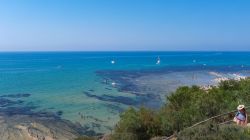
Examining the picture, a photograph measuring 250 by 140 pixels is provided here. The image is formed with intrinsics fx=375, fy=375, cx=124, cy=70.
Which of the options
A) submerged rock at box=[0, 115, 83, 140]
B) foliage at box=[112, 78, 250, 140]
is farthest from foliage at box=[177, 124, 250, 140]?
submerged rock at box=[0, 115, 83, 140]

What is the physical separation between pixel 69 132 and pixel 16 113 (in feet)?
36.8

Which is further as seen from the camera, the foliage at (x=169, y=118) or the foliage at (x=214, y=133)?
the foliage at (x=169, y=118)

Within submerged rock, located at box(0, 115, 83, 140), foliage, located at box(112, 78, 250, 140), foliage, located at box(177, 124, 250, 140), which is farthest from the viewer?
submerged rock, located at box(0, 115, 83, 140)

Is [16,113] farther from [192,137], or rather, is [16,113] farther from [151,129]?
[192,137]

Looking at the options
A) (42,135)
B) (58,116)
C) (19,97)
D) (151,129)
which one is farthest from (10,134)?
(19,97)

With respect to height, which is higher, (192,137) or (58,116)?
(192,137)

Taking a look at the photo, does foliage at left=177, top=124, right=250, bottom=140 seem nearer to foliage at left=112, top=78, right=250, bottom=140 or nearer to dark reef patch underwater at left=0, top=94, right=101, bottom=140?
foliage at left=112, top=78, right=250, bottom=140

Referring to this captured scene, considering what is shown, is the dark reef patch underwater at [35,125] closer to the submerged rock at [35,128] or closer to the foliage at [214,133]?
the submerged rock at [35,128]

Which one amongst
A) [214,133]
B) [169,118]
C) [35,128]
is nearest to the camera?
[214,133]

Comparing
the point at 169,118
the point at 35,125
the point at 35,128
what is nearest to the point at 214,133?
the point at 169,118

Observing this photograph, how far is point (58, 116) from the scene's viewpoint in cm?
3966

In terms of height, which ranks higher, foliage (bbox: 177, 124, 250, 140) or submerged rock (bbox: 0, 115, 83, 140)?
foliage (bbox: 177, 124, 250, 140)

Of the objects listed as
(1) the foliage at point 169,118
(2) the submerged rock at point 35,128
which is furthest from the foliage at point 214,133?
(2) the submerged rock at point 35,128

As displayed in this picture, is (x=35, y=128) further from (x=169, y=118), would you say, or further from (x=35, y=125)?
(x=169, y=118)
